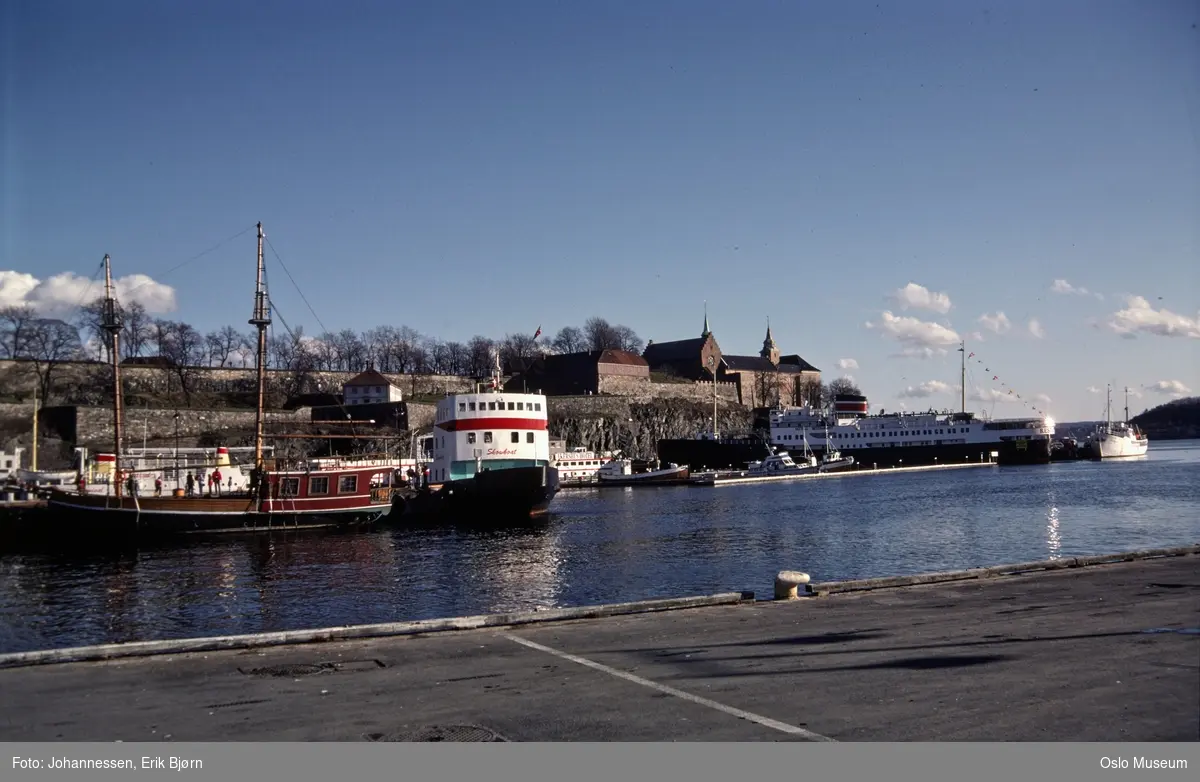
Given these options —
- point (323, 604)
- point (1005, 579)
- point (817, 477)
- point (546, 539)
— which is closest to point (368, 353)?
point (817, 477)

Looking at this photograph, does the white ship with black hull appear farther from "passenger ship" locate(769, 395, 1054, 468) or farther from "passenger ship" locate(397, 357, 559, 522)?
"passenger ship" locate(397, 357, 559, 522)

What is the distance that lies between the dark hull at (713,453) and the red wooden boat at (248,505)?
68.8m

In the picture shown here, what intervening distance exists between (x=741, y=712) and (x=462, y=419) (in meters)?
39.7

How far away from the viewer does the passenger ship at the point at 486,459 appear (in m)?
42.8

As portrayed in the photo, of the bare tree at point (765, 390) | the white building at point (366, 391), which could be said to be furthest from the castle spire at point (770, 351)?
the white building at point (366, 391)

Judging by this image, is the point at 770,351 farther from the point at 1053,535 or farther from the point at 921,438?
the point at 1053,535

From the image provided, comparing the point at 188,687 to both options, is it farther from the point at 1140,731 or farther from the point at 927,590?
the point at 927,590

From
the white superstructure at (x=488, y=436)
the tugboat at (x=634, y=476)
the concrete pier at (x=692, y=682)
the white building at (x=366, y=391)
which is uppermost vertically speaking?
the white building at (x=366, y=391)

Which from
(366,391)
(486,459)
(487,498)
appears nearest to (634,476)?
(366,391)

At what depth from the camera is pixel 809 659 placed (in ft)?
31.8

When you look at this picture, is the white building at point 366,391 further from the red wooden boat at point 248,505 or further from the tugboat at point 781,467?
the red wooden boat at point 248,505

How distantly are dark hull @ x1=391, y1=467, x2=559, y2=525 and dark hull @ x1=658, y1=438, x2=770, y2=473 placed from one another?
213ft

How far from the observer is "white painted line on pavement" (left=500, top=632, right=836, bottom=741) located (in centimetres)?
732

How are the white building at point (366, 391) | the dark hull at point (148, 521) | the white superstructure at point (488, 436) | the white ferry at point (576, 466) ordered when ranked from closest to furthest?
the dark hull at point (148, 521)
the white superstructure at point (488, 436)
the white ferry at point (576, 466)
the white building at point (366, 391)
